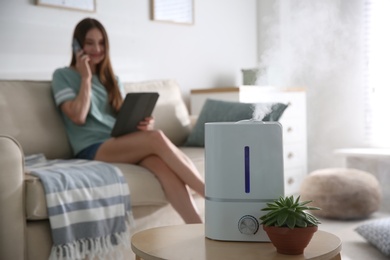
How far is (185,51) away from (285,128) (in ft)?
2.68

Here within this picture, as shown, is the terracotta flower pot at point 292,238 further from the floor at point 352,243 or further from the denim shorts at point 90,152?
the denim shorts at point 90,152

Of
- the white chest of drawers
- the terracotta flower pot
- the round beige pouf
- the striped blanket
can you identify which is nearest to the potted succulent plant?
the terracotta flower pot

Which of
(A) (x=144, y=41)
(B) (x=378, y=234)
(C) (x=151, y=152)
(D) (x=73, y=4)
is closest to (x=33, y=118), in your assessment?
(C) (x=151, y=152)

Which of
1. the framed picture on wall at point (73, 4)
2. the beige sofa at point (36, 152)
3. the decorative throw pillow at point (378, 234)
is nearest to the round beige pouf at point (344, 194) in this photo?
the decorative throw pillow at point (378, 234)

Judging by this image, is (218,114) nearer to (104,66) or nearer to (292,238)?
(104,66)

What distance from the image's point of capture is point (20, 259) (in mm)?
1687

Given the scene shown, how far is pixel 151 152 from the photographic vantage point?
2152mm

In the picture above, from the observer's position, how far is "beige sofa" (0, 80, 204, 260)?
169cm

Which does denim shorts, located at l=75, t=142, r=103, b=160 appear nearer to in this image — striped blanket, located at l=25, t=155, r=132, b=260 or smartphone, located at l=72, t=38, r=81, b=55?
striped blanket, located at l=25, t=155, r=132, b=260

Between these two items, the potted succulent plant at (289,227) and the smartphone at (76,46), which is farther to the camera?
the smartphone at (76,46)

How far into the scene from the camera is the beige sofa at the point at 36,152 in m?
1.69

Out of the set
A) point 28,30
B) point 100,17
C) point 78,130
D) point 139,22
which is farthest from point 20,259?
point 139,22

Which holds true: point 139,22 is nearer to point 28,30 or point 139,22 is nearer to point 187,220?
point 28,30

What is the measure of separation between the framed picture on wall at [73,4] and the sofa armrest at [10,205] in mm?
1221
